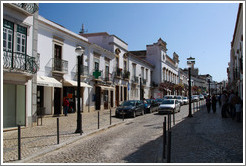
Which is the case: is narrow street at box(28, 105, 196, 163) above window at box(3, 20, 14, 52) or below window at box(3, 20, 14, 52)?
below

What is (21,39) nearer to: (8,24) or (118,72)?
(8,24)

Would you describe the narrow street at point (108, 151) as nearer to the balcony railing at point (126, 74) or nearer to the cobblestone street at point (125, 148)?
the cobblestone street at point (125, 148)

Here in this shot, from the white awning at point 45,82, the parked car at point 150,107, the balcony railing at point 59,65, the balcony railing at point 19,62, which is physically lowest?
the parked car at point 150,107

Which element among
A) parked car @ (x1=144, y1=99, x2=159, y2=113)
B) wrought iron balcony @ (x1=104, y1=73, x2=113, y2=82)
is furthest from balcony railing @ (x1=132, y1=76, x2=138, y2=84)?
parked car @ (x1=144, y1=99, x2=159, y2=113)

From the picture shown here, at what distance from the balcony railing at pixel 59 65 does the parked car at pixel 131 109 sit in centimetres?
Answer: 533

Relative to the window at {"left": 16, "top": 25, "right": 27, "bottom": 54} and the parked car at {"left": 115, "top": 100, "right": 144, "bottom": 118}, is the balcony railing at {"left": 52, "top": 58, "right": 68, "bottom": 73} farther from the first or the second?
the window at {"left": 16, "top": 25, "right": 27, "bottom": 54}

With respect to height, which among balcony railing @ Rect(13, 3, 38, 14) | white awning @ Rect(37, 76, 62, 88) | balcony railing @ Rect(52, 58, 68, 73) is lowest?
white awning @ Rect(37, 76, 62, 88)

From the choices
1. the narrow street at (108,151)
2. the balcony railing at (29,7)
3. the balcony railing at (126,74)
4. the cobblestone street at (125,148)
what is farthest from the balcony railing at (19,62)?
the balcony railing at (126,74)

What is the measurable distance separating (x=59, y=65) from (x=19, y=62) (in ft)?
24.1

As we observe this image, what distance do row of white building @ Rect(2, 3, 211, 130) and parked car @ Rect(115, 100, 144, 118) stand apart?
165 inches

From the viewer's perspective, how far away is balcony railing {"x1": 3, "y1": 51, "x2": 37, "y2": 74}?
11.8 meters

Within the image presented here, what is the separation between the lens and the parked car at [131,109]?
62.1ft

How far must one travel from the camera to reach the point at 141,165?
607cm

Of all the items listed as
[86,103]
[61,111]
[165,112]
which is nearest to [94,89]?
[86,103]
